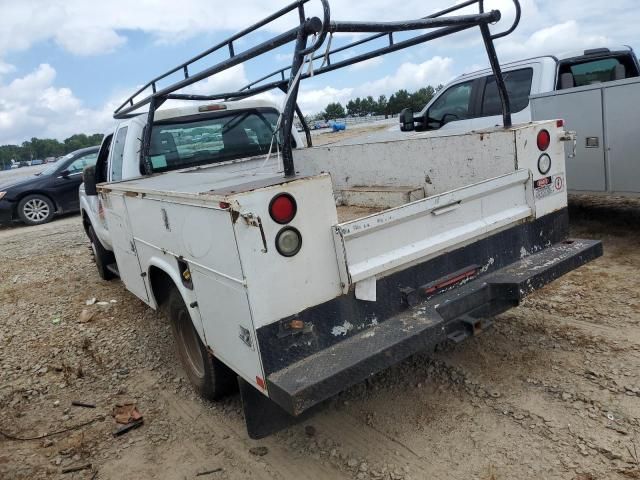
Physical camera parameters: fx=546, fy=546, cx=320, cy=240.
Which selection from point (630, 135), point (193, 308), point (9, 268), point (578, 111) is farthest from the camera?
point (9, 268)

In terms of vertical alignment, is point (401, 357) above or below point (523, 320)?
above

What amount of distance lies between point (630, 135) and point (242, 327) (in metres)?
4.71

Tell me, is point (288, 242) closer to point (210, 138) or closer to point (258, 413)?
point (258, 413)

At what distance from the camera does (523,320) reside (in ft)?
13.6

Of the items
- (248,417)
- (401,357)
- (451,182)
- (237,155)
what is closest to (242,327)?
(248,417)

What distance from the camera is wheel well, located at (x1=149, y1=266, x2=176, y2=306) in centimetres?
377

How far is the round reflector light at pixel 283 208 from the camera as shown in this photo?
7.97 feet

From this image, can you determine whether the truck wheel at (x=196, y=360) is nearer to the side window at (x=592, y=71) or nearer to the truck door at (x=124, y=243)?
the truck door at (x=124, y=243)

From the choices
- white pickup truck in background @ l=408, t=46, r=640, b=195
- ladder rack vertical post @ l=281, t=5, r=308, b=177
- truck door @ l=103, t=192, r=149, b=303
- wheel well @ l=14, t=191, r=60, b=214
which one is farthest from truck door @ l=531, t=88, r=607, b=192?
wheel well @ l=14, t=191, r=60, b=214

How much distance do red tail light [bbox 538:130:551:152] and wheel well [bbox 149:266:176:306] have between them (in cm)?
259

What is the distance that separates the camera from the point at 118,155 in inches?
216

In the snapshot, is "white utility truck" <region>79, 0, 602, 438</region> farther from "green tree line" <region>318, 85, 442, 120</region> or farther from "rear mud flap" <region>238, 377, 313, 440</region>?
"green tree line" <region>318, 85, 442, 120</region>

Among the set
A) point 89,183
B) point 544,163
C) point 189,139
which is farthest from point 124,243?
point 544,163

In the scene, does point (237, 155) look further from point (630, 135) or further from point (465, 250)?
point (630, 135)
